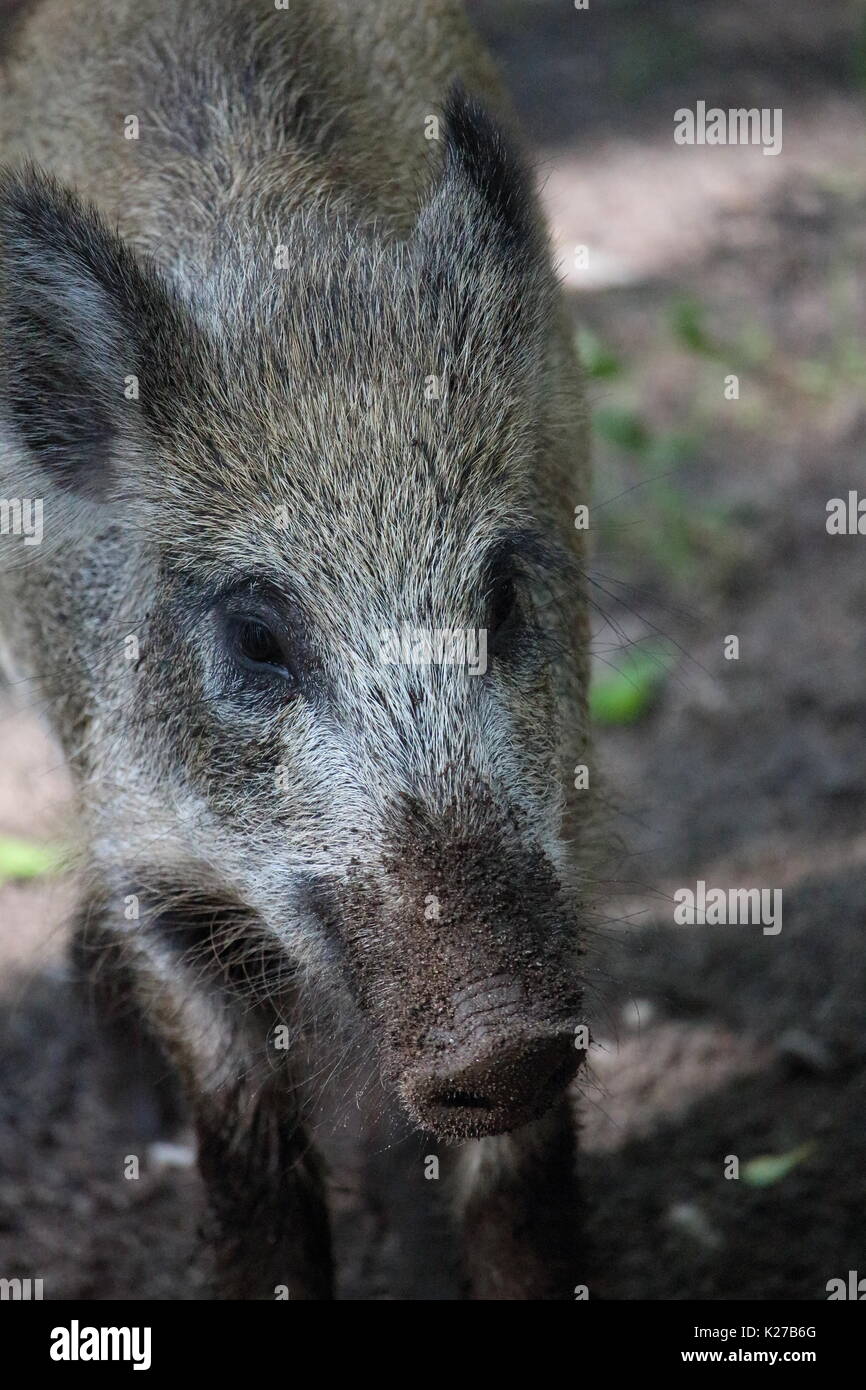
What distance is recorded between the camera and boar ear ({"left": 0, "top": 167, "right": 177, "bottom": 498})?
3158 millimetres

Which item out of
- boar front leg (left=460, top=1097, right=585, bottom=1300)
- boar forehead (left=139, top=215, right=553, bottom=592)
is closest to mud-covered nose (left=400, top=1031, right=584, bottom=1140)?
boar front leg (left=460, top=1097, right=585, bottom=1300)

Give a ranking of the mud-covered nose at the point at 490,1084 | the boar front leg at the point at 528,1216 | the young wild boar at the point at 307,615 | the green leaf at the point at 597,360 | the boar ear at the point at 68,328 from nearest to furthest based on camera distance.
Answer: the mud-covered nose at the point at 490,1084, the young wild boar at the point at 307,615, the boar ear at the point at 68,328, the boar front leg at the point at 528,1216, the green leaf at the point at 597,360

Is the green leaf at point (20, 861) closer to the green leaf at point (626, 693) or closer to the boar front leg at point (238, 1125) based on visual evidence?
the boar front leg at point (238, 1125)

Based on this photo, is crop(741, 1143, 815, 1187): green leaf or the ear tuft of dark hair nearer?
the ear tuft of dark hair

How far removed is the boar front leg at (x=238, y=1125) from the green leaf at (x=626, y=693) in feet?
9.02

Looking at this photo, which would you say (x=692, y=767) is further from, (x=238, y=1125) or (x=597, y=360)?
(x=238, y=1125)

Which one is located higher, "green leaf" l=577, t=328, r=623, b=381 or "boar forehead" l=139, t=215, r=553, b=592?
"green leaf" l=577, t=328, r=623, b=381

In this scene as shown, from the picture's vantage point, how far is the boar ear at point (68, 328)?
3.16m

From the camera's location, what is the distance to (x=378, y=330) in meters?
3.13

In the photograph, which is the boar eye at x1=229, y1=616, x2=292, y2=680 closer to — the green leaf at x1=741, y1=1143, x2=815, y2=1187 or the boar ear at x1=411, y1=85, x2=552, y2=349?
the boar ear at x1=411, y1=85, x2=552, y2=349

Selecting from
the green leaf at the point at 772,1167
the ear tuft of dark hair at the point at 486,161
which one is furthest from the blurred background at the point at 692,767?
the ear tuft of dark hair at the point at 486,161

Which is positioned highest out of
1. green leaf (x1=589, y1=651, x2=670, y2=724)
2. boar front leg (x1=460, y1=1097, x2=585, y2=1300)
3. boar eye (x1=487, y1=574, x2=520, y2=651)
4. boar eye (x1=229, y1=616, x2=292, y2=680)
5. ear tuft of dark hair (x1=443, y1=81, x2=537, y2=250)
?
ear tuft of dark hair (x1=443, y1=81, x2=537, y2=250)

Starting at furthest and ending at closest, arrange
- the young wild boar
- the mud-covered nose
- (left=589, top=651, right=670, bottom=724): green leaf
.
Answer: (left=589, top=651, right=670, bottom=724): green leaf < the young wild boar < the mud-covered nose

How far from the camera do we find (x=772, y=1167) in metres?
4.07
